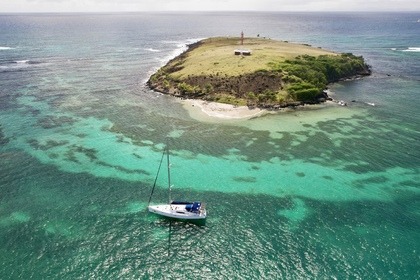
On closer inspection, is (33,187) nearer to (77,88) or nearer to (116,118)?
(116,118)

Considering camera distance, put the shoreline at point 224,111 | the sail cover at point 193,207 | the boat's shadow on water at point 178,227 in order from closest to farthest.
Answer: the boat's shadow on water at point 178,227, the sail cover at point 193,207, the shoreline at point 224,111

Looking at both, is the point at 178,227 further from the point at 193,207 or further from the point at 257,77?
the point at 257,77

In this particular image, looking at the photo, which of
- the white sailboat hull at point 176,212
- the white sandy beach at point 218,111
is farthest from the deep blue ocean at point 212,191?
the white sandy beach at point 218,111

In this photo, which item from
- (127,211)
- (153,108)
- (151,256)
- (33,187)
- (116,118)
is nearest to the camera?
(151,256)

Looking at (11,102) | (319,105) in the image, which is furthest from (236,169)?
(11,102)

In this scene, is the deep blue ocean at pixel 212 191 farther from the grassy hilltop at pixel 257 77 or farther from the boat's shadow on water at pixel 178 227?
the grassy hilltop at pixel 257 77
